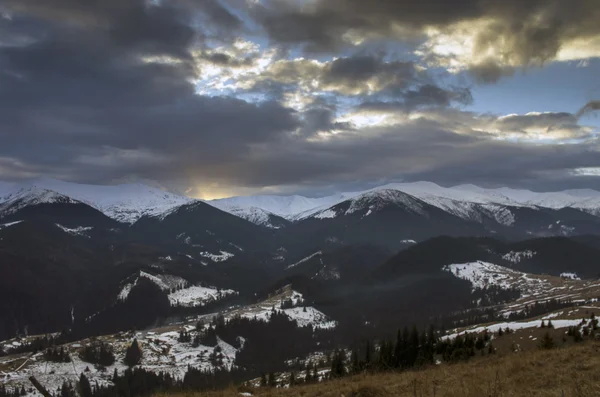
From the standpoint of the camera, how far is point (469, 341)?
63.4 metres

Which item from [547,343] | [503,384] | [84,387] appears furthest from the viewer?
[84,387]

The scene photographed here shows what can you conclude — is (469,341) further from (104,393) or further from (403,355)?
(104,393)

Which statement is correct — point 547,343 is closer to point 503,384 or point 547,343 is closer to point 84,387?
point 503,384

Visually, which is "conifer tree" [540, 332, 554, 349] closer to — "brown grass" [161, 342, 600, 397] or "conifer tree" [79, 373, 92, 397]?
"brown grass" [161, 342, 600, 397]

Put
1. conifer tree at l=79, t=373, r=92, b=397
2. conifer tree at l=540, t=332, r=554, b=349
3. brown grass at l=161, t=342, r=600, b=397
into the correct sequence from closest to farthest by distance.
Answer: brown grass at l=161, t=342, r=600, b=397
conifer tree at l=540, t=332, r=554, b=349
conifer tree at l=79, t=373, r=92, b=397

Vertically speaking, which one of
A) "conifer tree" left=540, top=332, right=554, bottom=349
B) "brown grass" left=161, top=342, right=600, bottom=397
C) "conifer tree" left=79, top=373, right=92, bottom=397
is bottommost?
"conifer tree" left=79, top=373, right=92, bottom=397

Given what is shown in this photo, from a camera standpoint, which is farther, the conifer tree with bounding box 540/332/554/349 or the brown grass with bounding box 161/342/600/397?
the conifer tree with bounding box 540/332/554/349

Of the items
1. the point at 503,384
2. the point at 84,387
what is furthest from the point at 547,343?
the point at 84,387

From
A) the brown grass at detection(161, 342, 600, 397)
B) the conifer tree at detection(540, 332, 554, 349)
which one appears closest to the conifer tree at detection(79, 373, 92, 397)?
the conifer tree at detection(540, 332, 554, 349)

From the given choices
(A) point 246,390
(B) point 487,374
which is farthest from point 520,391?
(A) point 246,390

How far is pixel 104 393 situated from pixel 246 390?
174 m

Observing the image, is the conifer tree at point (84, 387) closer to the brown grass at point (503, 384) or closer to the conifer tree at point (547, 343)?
the conifer tree at point (547, 343)

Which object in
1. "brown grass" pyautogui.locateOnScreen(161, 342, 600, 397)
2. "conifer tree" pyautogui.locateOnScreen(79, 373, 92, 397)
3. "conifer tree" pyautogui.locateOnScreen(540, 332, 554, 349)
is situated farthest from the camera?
"conifer tree" pyautogui.locateOnScreen(79, 373, 92, 397)

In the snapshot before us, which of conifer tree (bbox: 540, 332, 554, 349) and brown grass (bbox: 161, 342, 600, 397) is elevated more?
brown grass (bbox: 161, 342, 600, 397)
